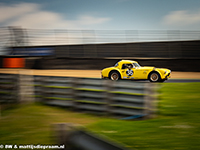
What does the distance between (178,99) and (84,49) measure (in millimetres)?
14831

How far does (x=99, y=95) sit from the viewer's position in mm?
7250

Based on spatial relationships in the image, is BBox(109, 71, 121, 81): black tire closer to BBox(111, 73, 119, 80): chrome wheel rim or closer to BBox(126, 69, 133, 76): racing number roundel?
BBox(111, 73, 119, 80): chrome wheel rim

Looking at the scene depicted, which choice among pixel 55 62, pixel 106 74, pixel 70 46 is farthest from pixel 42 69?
pixel 106 74

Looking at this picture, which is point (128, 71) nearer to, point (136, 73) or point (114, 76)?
point (136, 73)

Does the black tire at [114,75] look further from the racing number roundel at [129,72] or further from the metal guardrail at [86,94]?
the metal guardrail at [86,94]

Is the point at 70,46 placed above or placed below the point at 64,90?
above

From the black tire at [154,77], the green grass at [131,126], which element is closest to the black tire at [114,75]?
the black tire at [154,77]

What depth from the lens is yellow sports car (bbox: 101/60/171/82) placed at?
12828 millimetres

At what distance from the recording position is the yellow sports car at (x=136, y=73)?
1283 centimetres

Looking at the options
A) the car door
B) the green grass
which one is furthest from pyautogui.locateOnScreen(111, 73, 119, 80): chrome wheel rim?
the green grass

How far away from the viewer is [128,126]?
547 cm

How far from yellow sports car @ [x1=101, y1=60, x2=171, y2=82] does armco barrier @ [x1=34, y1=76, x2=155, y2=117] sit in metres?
5.80

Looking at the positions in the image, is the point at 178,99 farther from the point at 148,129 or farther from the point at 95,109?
the point at 148,129

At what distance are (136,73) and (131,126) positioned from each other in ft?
25.9
